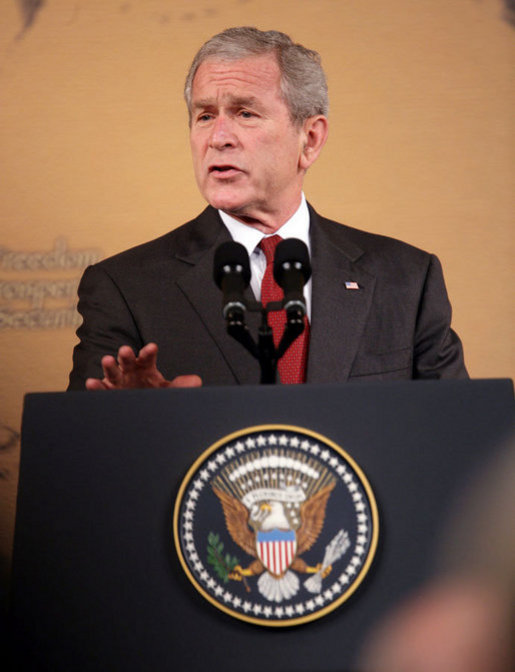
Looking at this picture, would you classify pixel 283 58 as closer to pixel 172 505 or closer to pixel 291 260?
pixel 291 260

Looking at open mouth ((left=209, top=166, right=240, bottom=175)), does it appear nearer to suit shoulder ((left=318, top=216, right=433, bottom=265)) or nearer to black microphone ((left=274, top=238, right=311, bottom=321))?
suit shoulder ((left=318, top=216, right=433, bottom=265))

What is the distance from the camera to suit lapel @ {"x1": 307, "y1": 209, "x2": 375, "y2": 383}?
178 cm

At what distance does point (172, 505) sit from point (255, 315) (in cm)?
88

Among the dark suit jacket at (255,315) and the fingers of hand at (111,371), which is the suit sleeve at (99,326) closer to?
the dark suit jacket at (255,315)

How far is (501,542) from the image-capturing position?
1077 mm

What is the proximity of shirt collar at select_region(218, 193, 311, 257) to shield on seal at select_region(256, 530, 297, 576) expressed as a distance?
3.45 ft

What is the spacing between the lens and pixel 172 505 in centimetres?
108

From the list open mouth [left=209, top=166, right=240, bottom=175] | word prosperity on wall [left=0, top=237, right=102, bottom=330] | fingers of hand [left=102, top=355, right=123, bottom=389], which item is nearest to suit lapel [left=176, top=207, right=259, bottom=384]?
open mouth [left=209, top=166, right=240, bottom=175]

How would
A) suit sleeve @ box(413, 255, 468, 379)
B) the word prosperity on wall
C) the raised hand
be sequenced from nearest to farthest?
the raised hand, suit sleeve @ box(413, 255, 468, 379), the word prosperity on wall

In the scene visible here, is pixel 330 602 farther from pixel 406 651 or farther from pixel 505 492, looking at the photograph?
pixel 505 492

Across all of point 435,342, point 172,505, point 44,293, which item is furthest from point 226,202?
point 172,505

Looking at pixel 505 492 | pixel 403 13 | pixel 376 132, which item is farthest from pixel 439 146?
pixel 505 492

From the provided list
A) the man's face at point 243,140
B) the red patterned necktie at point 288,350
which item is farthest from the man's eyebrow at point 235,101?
the red patterned necktie at point 288,350

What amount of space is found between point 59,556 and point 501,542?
1.73 feet
